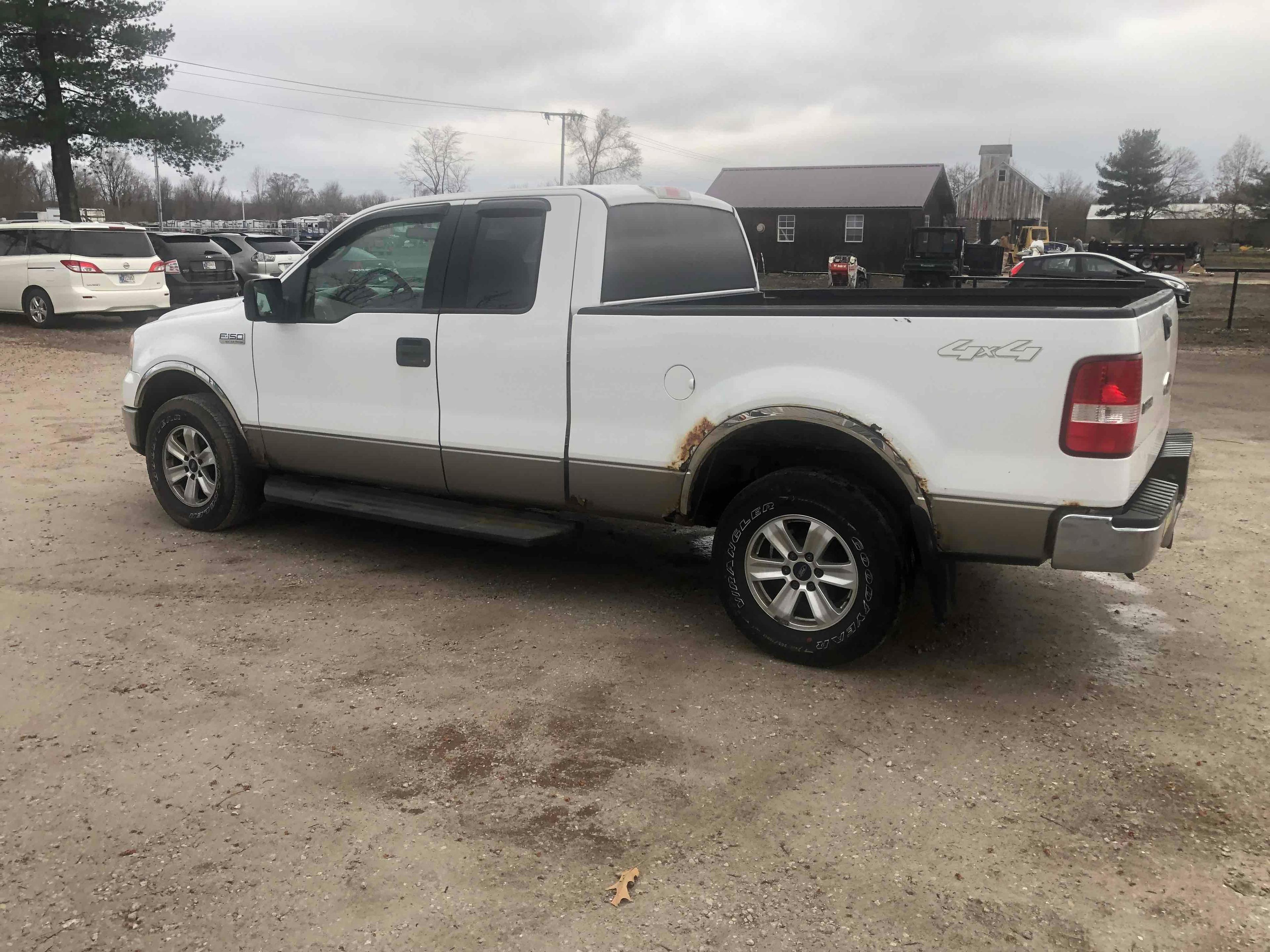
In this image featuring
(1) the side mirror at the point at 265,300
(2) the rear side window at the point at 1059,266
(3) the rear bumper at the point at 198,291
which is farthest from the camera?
(2) the rear side window at the point at 1059,266

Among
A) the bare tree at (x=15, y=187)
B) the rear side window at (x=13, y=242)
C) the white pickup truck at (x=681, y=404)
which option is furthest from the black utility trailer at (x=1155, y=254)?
the bare tree at (x=15, y=187)

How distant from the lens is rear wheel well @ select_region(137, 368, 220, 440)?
20.3 feet

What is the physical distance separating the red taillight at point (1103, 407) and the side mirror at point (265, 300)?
159 inches

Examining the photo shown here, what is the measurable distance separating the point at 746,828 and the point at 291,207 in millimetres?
106952

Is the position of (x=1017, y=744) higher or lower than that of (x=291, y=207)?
lower

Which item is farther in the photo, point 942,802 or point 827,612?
point 827,612

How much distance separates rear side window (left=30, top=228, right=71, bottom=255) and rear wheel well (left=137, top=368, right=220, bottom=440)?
11.9 metres

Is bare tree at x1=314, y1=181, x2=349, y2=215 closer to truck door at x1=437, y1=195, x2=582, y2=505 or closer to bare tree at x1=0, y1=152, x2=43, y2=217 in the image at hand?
bare tree at x1=0, y1=152, x2=43, y2=217

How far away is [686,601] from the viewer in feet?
17.2

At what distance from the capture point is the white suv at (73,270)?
16281mm

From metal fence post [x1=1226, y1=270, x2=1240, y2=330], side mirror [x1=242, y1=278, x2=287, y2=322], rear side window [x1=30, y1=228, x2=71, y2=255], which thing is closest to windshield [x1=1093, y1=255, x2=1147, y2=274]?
metal fence post [x1=1226, y1=270, x2=1240, y2=330]

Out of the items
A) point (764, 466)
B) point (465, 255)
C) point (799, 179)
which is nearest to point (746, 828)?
point (764, 466)

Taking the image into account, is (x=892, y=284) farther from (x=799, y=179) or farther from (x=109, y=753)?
(x=109, y=753)

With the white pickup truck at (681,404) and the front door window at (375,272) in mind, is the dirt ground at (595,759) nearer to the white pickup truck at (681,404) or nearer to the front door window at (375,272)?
the white pickup truck at (681,404)
